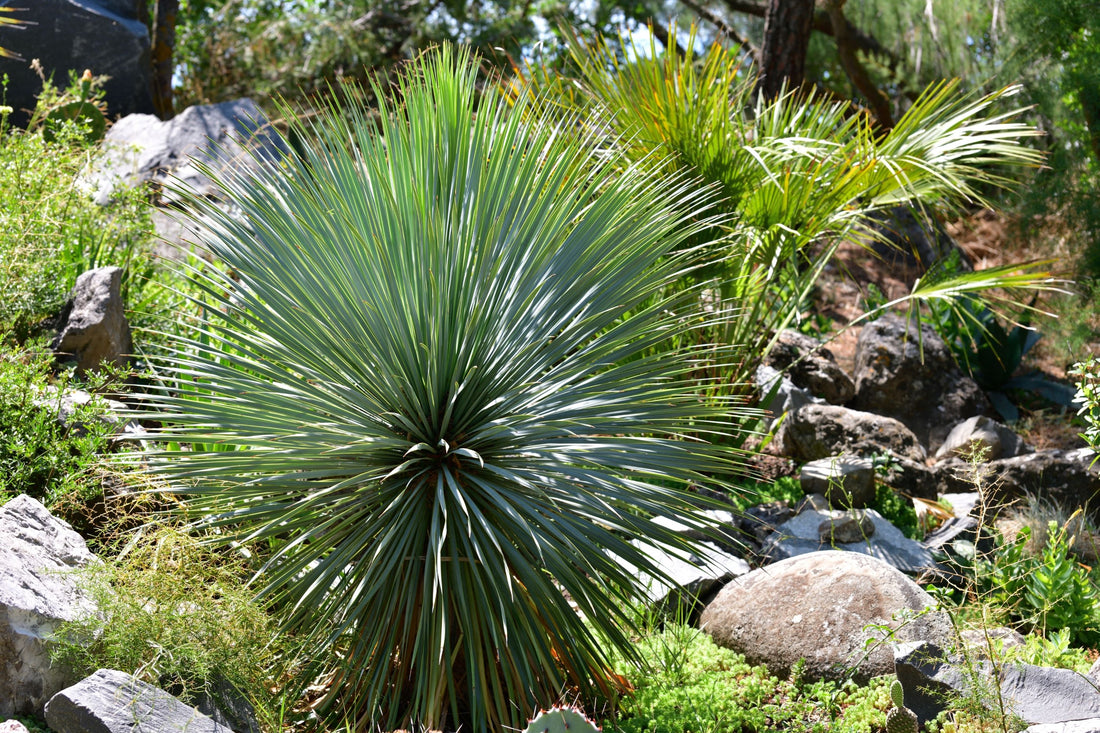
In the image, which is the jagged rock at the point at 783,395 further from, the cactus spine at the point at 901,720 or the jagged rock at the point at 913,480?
the cactus spine at the point at 901,720

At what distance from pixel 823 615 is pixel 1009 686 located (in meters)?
0.72

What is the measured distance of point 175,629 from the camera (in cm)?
283

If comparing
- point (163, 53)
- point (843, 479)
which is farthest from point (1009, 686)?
point (163, 53)

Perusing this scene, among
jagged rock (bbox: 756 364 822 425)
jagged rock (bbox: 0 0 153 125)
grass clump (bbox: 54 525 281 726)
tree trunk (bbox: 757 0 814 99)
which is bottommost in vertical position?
grass clump (bbox: 54 525 281 726)

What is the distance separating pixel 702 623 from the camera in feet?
13.4

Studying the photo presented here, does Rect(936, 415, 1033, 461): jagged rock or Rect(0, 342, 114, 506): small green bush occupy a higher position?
Rect(0, 342, 114, 506): small green bush

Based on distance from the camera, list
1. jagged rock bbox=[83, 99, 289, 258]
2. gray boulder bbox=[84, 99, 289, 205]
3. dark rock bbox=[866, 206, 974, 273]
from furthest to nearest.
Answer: dark rock bbox=[866, 206, 974, 273]
gray boulder bbox=[84, 99, 289, 205]
jagged rock bbox=[83, 99, 289, 258]

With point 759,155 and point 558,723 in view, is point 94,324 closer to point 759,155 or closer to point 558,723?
point 558,723

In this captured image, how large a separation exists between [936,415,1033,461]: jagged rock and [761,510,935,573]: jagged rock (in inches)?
54.7

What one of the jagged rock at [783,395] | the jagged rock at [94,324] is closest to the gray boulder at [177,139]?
the jagged rock at [94,324]

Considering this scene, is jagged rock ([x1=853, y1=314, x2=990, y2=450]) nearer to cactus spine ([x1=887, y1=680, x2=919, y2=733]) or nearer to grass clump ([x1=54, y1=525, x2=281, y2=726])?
cactus spine ([x1=887, y1=680, x2=919, y2=733])

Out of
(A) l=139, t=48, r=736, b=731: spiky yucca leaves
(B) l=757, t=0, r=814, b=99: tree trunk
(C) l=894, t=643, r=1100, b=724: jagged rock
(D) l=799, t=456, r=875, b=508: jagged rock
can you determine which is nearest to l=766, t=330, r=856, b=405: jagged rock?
(D) l=799, t=456, r=875, b=508: jagged rock

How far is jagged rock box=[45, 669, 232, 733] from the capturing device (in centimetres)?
238

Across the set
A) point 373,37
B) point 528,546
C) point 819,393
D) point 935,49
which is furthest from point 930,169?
point 373,37
